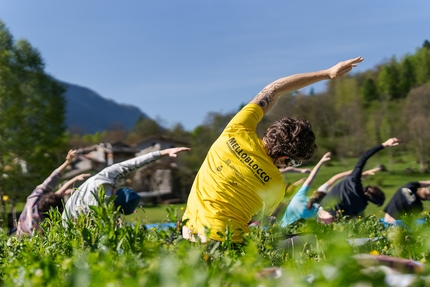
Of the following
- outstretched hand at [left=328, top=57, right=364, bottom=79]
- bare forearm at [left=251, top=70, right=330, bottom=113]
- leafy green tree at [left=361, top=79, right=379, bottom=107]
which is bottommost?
bare forearm at [left=251, top=70, right=330, bottom=113]

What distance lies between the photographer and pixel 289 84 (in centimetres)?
390

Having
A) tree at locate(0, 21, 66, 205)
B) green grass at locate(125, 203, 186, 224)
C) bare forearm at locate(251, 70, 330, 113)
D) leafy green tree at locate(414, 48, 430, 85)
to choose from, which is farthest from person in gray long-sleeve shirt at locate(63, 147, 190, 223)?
leafy green tree at locate(414, 48, 430, 85)

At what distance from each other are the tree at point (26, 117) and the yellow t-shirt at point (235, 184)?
20.8 metres

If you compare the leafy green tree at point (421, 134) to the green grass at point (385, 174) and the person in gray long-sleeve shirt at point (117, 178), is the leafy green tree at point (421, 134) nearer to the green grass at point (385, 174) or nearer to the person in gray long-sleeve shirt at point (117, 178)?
the green grass at point (385, 174)

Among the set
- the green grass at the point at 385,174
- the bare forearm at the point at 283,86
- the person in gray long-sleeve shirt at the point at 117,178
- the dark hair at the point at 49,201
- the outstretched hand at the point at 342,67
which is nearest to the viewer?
the bare forearm at the point at 283,86

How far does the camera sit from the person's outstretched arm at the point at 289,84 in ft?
12.4

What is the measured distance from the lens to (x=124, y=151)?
4419 centimetres

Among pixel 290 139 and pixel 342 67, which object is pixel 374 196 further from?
pixel 290 139

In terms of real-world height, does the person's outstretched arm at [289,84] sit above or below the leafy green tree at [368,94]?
below

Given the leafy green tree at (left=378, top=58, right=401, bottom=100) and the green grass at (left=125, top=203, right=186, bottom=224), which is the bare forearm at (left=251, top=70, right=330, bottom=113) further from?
the leafy green tree at (left=378, top=58, right=401, bottom=100)

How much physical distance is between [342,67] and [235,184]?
1.46 metres

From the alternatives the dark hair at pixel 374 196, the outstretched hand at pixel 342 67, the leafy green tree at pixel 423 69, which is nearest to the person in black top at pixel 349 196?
the dark hair at pixel 374 196

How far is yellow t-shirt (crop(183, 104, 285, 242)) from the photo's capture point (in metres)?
3.22

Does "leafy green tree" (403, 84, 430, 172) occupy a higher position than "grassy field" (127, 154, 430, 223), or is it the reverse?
"leafy green tree" (403, 84, 430, 172)
